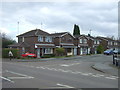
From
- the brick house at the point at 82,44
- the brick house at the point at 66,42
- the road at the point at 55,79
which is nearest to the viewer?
the road at the point at 55,79

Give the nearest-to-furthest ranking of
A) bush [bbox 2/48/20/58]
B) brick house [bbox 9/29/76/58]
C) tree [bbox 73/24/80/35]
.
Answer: bush [bbox 2/48/20/58]
brick house [bbox 9/29/76/58]
tree [bbox 73/24/80/35]

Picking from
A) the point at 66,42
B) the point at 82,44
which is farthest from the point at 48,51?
the point at 82,44

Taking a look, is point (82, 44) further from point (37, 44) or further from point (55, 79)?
point (55, 79)

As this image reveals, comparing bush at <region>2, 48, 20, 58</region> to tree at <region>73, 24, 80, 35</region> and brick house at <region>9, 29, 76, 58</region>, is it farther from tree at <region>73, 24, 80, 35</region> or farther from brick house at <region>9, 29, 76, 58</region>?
tree at <region>73, 24, 80, 35</region>

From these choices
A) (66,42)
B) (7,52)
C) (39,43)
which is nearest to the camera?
(7,52)

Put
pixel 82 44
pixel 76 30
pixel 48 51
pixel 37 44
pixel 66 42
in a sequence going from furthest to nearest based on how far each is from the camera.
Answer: pixel 76 30, pixel 82 44, pixel 66 42, pixel 48 51, pixel 37 44

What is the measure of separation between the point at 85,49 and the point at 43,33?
17.7 metres

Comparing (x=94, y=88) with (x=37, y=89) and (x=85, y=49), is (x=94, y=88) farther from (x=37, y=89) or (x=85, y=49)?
(x=85, y=49)

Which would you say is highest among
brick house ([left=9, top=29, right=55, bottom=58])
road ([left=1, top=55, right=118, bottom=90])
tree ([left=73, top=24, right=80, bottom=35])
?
tree ([left=73, top=24, right=80, bottom=35])

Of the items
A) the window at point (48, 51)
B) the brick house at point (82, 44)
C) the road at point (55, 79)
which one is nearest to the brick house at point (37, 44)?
the window at point (48, 51)

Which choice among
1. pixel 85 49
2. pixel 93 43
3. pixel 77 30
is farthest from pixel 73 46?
pixel 77 30

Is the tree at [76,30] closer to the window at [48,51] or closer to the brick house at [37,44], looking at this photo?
the brick house at [37,44]

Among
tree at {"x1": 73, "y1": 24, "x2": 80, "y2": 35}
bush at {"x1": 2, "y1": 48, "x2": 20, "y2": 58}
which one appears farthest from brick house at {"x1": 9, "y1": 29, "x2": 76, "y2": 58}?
tree at {"x1": 73, "y1": 24, "x2": 80, "y2": 35}

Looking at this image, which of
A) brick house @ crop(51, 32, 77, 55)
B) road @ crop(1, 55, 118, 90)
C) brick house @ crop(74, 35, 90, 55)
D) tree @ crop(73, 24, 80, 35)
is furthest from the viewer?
tree @ crop(73, 24, 80, 35)
